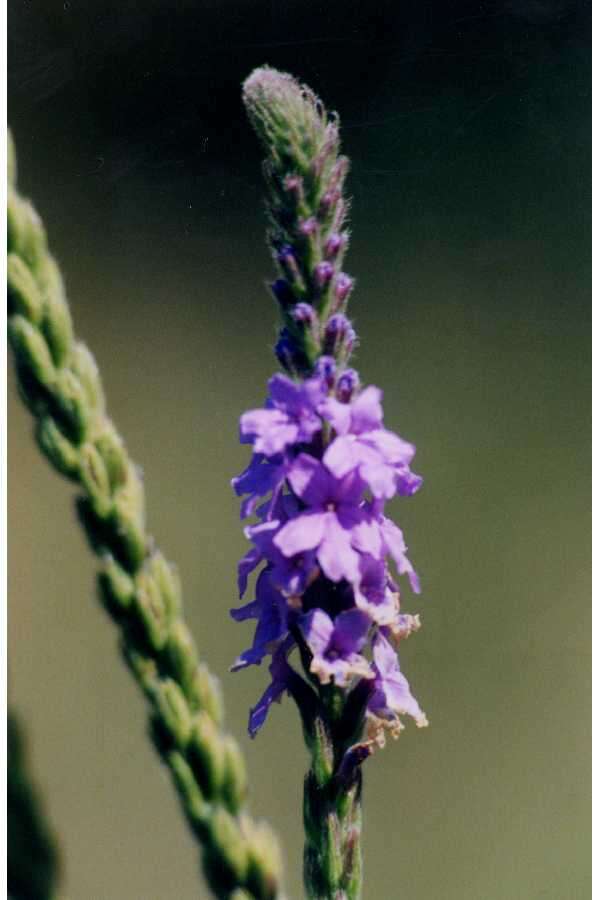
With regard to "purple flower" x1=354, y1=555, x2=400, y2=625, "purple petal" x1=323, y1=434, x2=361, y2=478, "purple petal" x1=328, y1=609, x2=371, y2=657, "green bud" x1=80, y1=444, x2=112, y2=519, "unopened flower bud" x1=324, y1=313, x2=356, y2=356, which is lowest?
"purple petal" x1=328, y1=609, x2=371, y2=657

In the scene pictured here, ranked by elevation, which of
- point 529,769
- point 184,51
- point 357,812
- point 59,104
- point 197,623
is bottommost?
point 357,812

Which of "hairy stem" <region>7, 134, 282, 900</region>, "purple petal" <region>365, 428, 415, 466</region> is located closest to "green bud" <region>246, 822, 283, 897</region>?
"hairy stem" <region>7, 134, 282, 900</region>

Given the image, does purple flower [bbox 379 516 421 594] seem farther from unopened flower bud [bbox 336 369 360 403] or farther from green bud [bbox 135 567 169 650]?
green bud [bbox 135 567 169 650]

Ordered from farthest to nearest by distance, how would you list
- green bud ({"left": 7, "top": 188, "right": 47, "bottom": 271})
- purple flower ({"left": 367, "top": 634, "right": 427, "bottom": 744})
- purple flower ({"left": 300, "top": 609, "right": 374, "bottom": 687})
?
1. purple flower ({"left": 367, "top": 634, "right": 427, "bottom": 744})
2. purple flower ({"left": 300, "top": 609, "right": 374, "bottom": 687})
3. green bud ({"left": 7, "top": 188, "right": 47, "bottom": 271})

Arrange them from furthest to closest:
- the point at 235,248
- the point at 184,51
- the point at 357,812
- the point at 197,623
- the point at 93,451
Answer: the point at 235,248 < the point at 197,623 < the point at 184,51 < the point at 357,812 < the point at 93,451

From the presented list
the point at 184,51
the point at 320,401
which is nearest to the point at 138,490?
the point at 320,401

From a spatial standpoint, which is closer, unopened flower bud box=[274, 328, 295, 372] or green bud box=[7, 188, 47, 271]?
green bud box=[7, 188, 47, 271]

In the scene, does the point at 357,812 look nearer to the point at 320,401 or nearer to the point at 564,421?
the point at 320,401
